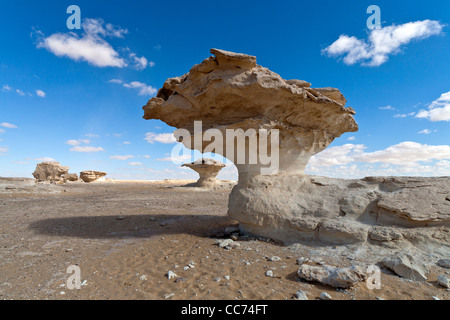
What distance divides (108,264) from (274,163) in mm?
4704

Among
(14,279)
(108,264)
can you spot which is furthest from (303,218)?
(14,279)

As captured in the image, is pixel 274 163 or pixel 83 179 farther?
pixel 83 179

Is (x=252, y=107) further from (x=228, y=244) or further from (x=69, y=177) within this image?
(x=69, y=177)

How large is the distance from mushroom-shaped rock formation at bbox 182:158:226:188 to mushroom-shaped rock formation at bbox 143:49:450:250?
54.5ft

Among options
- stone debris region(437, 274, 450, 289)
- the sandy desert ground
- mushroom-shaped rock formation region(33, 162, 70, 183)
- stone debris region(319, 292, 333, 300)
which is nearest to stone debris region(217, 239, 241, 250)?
the sandy desert ground

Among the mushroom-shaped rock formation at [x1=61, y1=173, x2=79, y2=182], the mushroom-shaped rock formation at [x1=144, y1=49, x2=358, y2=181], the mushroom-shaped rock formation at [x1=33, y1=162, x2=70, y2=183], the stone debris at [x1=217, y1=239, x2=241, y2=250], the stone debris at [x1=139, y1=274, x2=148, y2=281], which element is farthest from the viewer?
the mushroom-shaped rock formation at [x1=61, y1=173, x2=79, y2=182]

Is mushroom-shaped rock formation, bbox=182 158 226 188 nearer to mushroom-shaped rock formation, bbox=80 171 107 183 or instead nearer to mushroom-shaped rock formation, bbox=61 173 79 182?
mushroom-shaped rock formation, bbox=80 171 107 183

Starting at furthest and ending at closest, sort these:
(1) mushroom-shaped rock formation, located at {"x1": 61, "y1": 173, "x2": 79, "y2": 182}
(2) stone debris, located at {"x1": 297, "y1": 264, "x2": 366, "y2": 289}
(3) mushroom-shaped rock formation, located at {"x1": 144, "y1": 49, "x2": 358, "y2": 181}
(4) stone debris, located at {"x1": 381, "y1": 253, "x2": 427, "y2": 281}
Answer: (1) mushroom-shaped rock formation, located at {"x1": 61, "y1": 173, "x2": 79, "y2": 182} → (3) mushroom-shaped rock formation, located at {"x1": 144, "y1": 49, "x2": 358, "y2": 181} → (4) stone debris, located at {"x1": 381, "y1": 253, "x2": 427, "y2": 281} → (2) stone debris, located at {"x1": 297, "y1": 264, "x2": 366, "y2": 289}

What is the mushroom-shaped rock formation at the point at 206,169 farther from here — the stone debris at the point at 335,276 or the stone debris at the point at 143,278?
the stone debris at the point at 335,276

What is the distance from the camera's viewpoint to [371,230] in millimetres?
4727

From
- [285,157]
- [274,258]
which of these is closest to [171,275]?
[274,258]

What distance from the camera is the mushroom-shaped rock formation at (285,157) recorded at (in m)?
4.81

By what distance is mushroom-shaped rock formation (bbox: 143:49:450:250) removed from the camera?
4.81m
